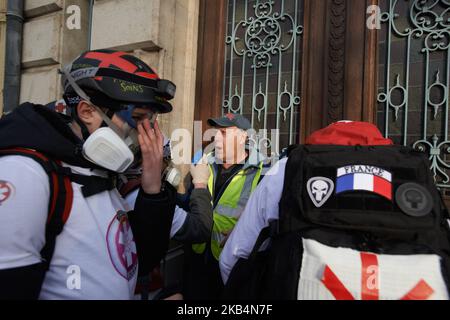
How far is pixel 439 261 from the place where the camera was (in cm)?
89

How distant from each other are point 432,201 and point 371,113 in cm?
175

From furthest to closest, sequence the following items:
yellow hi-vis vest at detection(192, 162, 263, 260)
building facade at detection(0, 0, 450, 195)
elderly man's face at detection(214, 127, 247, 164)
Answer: elderly man's face at detection(214, 127, 247, 164) → building facade at detection(0, 0, 450, 195) → yellow hi-vis vest at detection(192, 162, 263, 260)

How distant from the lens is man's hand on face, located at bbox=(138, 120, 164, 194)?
1240mm

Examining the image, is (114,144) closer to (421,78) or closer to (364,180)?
(364,180)

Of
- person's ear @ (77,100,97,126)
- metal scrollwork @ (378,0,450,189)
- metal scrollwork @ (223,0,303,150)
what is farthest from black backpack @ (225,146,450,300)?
metal scrollwork @ (223,0,303,150)

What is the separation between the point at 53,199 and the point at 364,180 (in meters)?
1.06

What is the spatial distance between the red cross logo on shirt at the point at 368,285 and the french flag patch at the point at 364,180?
22 cm

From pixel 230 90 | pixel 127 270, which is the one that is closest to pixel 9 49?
pixel 230 90

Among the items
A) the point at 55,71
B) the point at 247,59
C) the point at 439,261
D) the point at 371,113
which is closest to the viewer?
the point at 439,261

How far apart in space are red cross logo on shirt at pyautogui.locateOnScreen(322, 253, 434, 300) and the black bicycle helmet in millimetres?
986

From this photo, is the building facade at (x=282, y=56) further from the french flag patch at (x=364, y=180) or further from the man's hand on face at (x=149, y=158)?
the man's hand on face at (x=149, y=158)

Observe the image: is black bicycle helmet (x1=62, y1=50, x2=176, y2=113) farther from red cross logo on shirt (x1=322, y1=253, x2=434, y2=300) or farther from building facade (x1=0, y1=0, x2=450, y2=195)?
building facade (x1=0, y1=0, x2=450, y2=195)

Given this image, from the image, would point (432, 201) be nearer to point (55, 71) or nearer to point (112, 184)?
point (112, 184)
